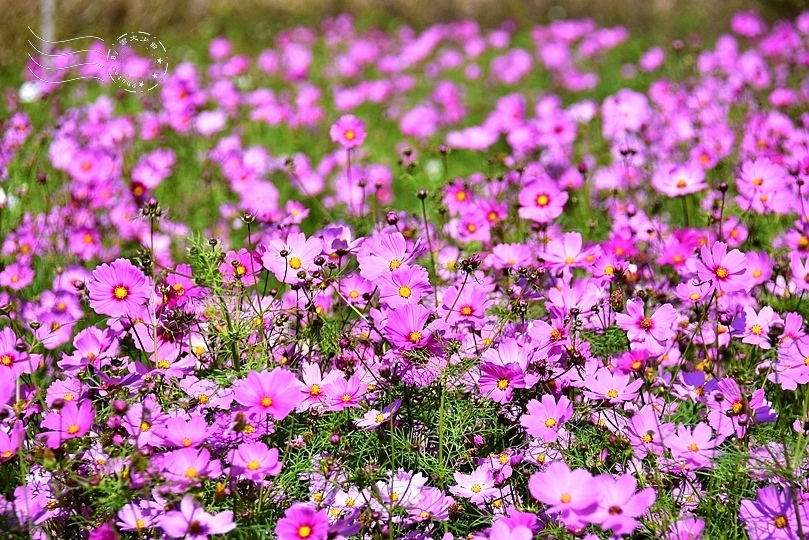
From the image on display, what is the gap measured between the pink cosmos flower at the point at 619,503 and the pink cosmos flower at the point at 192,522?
0.55 meters

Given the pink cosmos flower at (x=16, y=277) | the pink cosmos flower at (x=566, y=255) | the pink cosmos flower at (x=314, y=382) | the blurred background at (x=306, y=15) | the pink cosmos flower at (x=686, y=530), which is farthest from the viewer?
the blurred background at (x=306, y=15)

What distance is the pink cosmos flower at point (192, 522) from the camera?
134 cm

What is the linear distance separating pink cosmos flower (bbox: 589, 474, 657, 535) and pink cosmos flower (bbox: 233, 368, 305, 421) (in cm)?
50

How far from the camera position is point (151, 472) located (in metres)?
1.41

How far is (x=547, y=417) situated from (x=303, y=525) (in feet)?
1.50

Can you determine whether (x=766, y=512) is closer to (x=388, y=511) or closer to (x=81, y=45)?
(x=388, y=511)

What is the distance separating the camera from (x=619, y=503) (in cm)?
137

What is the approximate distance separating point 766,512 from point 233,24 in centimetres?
617

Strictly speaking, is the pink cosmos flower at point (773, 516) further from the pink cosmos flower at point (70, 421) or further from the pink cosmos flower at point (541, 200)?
the pink cosmos flower at point (70, 421)

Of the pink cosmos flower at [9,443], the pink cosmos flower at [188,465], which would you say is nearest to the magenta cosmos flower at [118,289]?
the pink cosmos flower at [9,443]

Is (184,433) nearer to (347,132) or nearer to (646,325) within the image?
(646,325)

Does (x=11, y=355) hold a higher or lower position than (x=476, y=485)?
higher

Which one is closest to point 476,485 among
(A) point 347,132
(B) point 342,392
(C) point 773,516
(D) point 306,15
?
(B) point 342,392

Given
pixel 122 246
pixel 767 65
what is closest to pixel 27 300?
pixel 122 246
